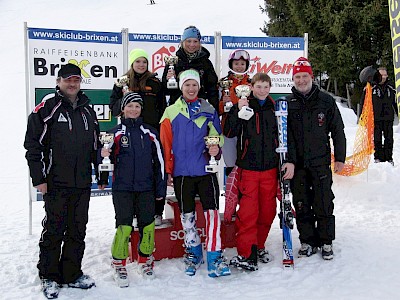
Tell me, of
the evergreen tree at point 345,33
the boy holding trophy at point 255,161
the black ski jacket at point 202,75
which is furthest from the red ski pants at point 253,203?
the evergreen tree at point 345,33

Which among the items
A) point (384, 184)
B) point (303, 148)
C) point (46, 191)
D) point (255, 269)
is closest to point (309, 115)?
point (303, 148)

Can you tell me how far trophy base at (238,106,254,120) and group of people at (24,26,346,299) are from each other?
6 centimetres

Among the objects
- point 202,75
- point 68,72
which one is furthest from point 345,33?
point 68,72

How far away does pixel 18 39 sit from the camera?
3130 cm

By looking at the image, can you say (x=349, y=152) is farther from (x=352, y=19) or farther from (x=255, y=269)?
(x=352, y=19)

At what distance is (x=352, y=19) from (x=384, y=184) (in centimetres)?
981

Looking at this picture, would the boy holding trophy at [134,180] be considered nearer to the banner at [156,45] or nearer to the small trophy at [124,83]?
the small trophy at [124,83]

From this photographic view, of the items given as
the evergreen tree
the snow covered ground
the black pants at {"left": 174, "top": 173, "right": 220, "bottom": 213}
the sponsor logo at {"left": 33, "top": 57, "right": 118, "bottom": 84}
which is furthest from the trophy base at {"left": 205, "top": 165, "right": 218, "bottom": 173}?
the evergreen tree

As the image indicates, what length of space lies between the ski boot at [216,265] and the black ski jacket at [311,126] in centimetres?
122

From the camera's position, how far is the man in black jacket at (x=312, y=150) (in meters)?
4.78

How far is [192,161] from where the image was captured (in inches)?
177

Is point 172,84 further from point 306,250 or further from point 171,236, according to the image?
point 306,250

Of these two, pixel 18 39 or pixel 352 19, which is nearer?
pixel 352 19

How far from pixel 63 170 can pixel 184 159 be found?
1.15m
